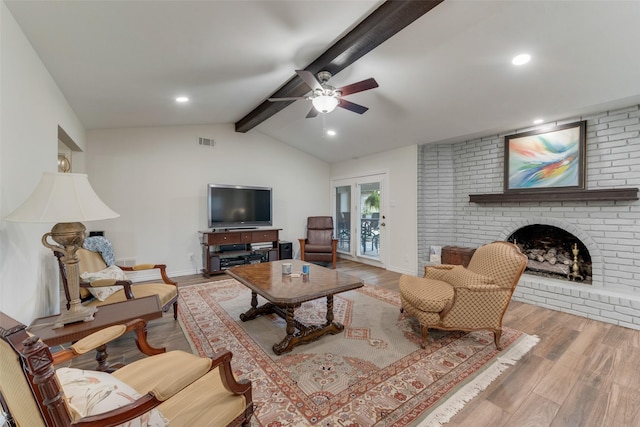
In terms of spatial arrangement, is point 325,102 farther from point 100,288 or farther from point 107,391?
point 100,288

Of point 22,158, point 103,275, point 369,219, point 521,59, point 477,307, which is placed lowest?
point 477,307

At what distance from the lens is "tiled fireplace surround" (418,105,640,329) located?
9.39 ft

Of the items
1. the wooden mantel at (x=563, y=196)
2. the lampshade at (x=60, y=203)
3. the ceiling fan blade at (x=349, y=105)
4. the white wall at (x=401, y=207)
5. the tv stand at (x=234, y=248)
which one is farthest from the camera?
the white wall at (x=401, y=207)

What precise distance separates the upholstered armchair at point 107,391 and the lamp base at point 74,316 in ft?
1.53

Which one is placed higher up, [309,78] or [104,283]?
[309,78]

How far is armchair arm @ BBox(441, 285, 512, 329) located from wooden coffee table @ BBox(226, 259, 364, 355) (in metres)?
0.80

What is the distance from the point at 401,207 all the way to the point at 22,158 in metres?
4.68

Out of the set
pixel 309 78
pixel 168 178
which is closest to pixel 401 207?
pixel 309 78

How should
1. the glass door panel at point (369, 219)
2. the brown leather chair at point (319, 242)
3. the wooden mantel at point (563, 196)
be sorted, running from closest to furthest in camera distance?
the wooden mantel at point (563, 196)
the brown leather chair at point (319, 242)
the glass door panel at point (369, 219)

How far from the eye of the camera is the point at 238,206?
4.96 m

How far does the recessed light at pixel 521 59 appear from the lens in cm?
237

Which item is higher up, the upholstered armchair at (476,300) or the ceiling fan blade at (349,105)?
the ceiling fan blade at (349,105)

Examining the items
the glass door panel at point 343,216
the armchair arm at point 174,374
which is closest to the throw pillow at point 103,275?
the armchair arm at point 174,374

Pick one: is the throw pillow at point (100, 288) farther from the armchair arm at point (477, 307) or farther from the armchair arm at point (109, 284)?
the armchair arm at point (477, 307)
